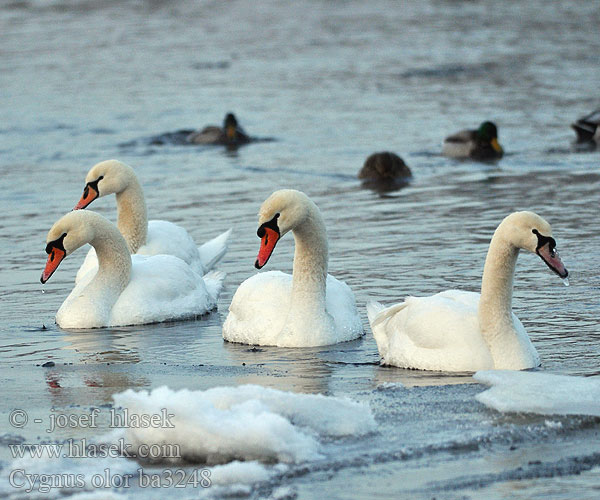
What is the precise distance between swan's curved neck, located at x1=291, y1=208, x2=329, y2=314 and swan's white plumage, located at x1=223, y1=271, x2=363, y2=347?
0.18 m

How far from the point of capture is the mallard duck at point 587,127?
21.0 metres

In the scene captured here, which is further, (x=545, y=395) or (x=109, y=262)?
(x=109, y=262)

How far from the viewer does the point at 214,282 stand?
12.1 m

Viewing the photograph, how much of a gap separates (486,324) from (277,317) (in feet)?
6.37

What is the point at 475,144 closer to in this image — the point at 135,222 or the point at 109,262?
the point at 135,222

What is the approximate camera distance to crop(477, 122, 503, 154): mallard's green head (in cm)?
1984

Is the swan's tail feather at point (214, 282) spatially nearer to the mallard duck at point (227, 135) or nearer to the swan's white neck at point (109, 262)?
the swan's white neck at point (109, 262)

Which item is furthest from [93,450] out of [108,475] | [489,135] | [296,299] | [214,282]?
[489,135]

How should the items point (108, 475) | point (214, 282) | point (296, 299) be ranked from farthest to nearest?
point (214, 282)
point (296, 299)
point (108, 475)

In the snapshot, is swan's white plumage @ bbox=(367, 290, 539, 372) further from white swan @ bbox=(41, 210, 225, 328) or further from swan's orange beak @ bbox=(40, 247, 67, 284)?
swan's orange beak @ bbox=(40, 247, 67, 284)

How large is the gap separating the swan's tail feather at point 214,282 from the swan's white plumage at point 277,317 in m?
1.41

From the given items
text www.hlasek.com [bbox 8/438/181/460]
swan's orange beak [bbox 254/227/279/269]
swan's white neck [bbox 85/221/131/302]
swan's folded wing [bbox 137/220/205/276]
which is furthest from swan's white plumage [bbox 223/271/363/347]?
text www.hlasek.com [bbox 8/438/181/460]

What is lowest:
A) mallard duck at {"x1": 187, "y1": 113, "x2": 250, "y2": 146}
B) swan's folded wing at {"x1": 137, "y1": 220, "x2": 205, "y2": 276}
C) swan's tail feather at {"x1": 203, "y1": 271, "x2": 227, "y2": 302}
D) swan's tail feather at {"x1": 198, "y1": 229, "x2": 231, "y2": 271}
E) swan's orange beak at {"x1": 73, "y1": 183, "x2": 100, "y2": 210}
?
swan's tail feather at {"x1": 203, "y1": 271, "x2": 227, "y2": 302}

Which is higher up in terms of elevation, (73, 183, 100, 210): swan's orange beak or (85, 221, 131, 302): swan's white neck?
(73, 183, 100, 210): swan's orange beak
